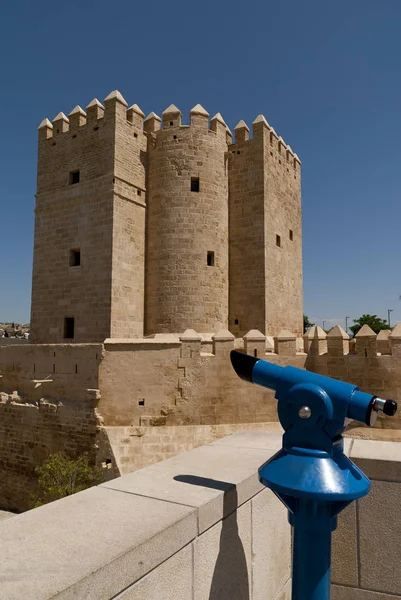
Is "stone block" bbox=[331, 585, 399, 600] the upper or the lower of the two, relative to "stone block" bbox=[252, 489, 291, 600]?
lower

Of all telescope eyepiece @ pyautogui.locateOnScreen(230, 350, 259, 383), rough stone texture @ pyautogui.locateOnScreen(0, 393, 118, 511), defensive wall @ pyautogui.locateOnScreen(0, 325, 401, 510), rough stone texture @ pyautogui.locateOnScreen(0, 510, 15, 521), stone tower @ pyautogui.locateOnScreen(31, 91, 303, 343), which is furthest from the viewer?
stone tower @ pyautogui.locateOnScreen(31, 91, 303, 343)

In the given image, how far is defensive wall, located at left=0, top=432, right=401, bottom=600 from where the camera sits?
1405 millimetres

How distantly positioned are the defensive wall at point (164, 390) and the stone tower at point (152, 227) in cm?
248

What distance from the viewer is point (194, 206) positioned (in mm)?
14938

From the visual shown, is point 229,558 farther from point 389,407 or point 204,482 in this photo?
point 389,407

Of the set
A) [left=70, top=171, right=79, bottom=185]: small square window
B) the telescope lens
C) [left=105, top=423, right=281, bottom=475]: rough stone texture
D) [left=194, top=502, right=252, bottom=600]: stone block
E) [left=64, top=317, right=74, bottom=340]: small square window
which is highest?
[left=70, top=171, right=79, bottom=185]: small square window

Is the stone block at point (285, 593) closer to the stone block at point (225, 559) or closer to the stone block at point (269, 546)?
the stone block at point (269, 546)

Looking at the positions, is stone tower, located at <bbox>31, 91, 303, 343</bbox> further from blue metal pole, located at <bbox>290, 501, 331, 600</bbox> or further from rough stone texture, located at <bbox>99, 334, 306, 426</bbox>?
blue metal pole, located at <bbox>290, 501, 331, 600</bbox>

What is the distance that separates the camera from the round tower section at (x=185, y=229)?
14609 mm

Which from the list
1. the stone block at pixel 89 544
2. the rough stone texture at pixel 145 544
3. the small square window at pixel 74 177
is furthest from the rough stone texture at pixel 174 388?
the stone block at pixel 89 544

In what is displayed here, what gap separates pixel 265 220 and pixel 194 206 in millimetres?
2627

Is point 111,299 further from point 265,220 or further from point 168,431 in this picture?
point 265,220

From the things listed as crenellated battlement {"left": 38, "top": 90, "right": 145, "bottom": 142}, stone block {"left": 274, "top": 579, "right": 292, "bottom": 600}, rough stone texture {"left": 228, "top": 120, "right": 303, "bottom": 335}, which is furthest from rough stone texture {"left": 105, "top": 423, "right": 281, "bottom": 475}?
crenellated battlement {"left": 38, "top": 90, "right": 145, "bottom": 142}

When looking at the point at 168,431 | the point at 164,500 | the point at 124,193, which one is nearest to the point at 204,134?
the point at 124,193
